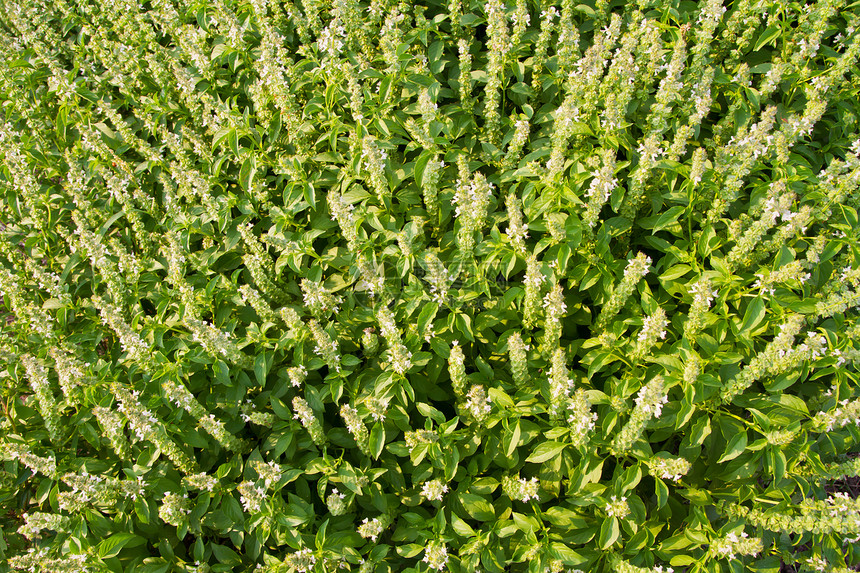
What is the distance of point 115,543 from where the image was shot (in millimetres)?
3279

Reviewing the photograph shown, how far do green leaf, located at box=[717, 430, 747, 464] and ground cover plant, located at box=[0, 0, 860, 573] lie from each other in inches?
0.8

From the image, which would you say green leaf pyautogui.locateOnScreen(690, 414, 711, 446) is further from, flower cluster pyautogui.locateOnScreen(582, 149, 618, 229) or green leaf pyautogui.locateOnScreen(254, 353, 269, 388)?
green leaf pyautogui.locateOnScreen(254, 353, 269, 388)

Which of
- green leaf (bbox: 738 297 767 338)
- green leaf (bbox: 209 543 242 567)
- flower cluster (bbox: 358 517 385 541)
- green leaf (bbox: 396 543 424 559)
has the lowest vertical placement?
green leaf (bbox: 209 543 242 567)

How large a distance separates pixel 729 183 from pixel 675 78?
2.72 feet

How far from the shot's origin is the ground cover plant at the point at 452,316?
3238 millimetres

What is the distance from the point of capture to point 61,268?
A: 4.95m

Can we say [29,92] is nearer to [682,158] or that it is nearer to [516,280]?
[516,280]

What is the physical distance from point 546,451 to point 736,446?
3.42 ft

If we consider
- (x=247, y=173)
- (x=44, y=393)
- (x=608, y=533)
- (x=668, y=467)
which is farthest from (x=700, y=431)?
(x=44, y=393)

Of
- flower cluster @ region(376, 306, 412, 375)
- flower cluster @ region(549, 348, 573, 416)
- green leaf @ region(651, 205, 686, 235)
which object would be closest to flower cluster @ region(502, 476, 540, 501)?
flower cluster @ region(549, 348, 573, 416)

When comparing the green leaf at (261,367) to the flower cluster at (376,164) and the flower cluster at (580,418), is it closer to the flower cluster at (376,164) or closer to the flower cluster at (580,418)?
the flower cluster at (376,164)

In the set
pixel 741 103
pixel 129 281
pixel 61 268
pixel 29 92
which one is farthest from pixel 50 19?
pixel 741 103

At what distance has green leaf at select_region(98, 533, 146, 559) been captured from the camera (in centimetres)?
324

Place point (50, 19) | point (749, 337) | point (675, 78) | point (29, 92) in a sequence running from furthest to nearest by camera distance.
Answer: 1. point (50, 19)
2. point (29, 92)
3. point (675, 78)
4. point (749, 337)
